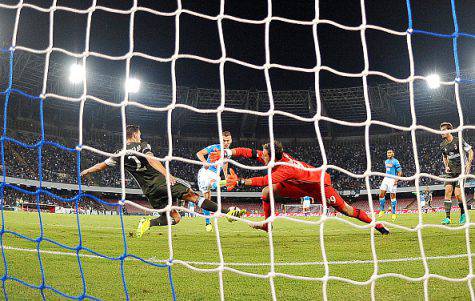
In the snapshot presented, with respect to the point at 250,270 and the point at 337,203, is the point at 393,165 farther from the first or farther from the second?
the point at 250,270

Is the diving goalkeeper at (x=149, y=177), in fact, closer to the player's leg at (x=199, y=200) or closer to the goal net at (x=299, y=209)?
the player's leg at (x=199, y=200)

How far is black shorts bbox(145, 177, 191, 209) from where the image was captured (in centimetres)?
567

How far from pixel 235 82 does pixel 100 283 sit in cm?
3343

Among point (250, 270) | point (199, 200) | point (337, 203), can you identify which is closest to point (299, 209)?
point (199, 200)

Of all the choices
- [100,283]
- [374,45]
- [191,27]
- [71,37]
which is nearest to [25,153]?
[71,37]

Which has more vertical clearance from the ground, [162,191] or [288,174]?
[288,174]

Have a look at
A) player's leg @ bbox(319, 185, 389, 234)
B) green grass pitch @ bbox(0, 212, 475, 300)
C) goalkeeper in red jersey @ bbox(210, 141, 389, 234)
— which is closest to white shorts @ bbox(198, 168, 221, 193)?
green grass pitch @ bbox(0, 212, 475, 300)

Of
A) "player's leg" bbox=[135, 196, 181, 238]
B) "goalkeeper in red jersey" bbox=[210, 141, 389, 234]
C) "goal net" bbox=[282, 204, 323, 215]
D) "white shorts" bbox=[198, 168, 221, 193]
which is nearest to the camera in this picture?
"goalkeeper in red jersey" bbox=[210, 141, 389, 234]

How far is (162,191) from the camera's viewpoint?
5.69m

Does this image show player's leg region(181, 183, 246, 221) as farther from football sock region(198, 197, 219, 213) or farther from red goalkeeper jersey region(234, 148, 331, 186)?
red goalkeeper jersey region(234, 148, 331, 186)

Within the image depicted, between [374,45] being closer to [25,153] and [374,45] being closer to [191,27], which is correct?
[191,27]

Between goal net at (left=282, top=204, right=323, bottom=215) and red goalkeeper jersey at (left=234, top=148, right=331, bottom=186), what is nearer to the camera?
red goalkeeper jersey at (left=234, top=148, right=331, bottom=186)

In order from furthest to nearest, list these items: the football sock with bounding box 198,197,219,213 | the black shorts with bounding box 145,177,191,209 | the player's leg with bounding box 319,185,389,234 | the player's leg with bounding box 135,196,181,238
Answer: the football sock with bounding box 198,197,219,213
the player's leg with bounding box 135,196,181,238
the black shorts with bounding box 145,177,191,209
the player's leg with bounding box 319,185,389,234

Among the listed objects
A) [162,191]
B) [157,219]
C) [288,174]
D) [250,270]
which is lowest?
[250,270]
